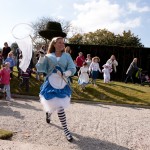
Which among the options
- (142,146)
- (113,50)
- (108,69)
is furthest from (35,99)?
(113,50)

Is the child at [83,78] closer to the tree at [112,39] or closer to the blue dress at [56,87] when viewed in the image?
the blue dress at [56,87]

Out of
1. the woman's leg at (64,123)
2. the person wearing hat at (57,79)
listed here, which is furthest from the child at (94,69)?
the woman's leg at (64,123)

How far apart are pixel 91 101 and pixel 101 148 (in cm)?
727

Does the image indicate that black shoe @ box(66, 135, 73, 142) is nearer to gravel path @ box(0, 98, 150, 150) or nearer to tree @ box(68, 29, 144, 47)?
gravel path @ box(0, 98, 150, 150)

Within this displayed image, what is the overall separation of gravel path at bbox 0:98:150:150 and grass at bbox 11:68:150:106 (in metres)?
3.70

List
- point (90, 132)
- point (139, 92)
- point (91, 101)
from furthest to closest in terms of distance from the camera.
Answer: point (139, 92), point (91, 101), point (90, 132)

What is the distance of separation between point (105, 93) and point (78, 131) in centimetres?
791

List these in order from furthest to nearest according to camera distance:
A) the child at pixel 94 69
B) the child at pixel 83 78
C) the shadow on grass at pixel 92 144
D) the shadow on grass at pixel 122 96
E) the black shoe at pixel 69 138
A: 1. the child at pixel 94 69
2. the child at pixel 83 78
3. the shadow on grass at pixel 122 96
4. the black shoe at pixel 69 138
5. the shadow on grass at pixel 92 144

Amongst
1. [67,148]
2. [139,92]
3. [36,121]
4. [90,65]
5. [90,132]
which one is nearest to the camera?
[67,148]

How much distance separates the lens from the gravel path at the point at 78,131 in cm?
639

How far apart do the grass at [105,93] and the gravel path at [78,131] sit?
12.2 ft

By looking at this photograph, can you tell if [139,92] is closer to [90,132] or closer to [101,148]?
[90,132]

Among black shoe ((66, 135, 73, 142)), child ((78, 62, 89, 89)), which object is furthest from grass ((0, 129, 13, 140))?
child ((78, 62, 89, 89))

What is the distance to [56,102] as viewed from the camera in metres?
7.00
